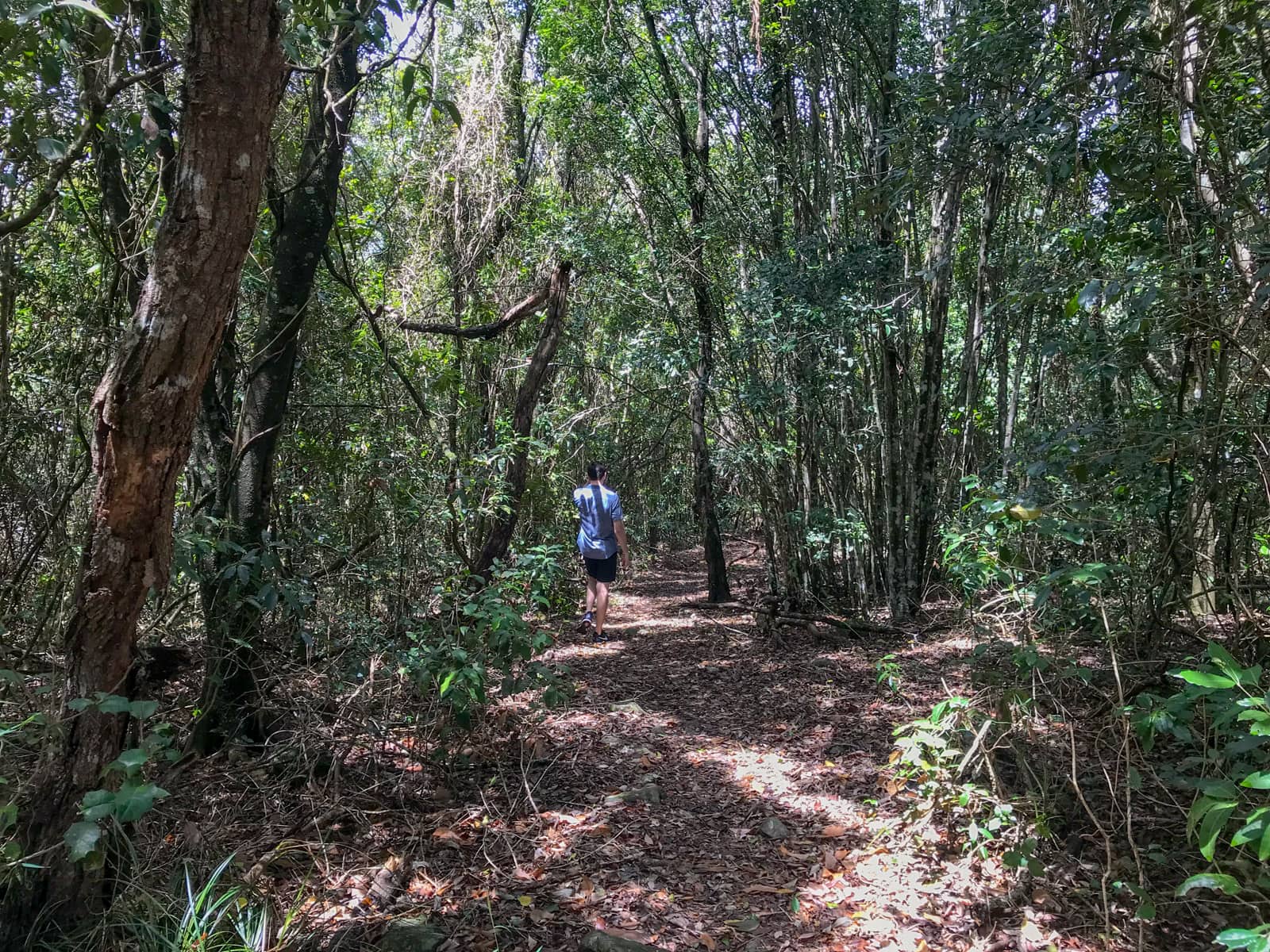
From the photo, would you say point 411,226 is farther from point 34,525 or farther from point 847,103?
point 34,525

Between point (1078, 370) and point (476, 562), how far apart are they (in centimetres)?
406

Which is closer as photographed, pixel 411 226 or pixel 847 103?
pixel 847 103

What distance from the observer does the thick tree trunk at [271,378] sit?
343cm

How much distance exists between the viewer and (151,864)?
8.10 feet

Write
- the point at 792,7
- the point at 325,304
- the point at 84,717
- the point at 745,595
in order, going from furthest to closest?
the point at 745,595 → the point at 792,7 → the point at 325,304 → the point at 84,717

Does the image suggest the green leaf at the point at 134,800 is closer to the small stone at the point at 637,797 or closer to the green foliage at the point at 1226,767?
the small stone at the point at 637,797

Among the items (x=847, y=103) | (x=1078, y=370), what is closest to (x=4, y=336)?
(x=1078, y=370)

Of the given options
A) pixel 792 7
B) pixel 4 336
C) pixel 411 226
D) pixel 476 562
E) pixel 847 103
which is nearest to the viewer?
pixel 4 336

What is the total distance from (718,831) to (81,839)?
2.50m

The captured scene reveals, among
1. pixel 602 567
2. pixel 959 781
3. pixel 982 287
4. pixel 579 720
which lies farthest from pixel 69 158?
pixel 982 287

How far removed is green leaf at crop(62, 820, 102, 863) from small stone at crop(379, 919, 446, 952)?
3.42 feet

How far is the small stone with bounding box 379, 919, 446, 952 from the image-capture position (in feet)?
8.18

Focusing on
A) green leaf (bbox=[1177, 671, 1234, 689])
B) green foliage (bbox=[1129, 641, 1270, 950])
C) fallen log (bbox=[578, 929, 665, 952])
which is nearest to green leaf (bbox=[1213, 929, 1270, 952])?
green foliage (bbox=[1129, 641, 1270, 950])

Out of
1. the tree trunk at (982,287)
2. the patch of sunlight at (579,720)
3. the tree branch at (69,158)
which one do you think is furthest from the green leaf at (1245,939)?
the tree trunk at (982,287)
